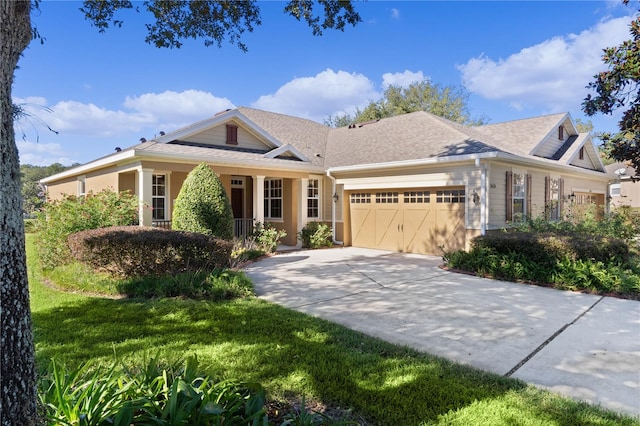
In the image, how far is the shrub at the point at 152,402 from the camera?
2.29 metres

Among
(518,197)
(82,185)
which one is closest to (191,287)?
(518,197)

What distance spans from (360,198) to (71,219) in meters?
9.58

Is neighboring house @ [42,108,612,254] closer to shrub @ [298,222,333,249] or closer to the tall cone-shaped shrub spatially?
shrub @ [298,222,333,249]

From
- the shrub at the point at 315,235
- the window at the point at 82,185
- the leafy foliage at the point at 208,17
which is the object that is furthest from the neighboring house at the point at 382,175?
the leafy foliage at the point at 208,17

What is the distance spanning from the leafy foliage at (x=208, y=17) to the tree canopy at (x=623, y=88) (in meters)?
6.57

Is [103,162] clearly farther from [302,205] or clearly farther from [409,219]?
[409,219]

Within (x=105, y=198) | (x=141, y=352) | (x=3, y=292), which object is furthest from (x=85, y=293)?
(x=3, y=292)

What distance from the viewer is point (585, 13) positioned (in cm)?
1155

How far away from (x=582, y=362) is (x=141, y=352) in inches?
190

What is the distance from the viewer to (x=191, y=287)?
680 cm

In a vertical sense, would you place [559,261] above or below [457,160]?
below

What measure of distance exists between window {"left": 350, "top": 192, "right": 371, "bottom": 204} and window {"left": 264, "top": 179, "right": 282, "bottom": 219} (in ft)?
10.1

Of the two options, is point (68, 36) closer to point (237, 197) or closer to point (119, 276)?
point (119, 276)

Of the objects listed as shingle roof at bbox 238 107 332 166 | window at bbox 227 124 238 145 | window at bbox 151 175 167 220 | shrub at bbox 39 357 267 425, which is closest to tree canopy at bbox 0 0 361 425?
shrub at bbox 39 357 267 425
